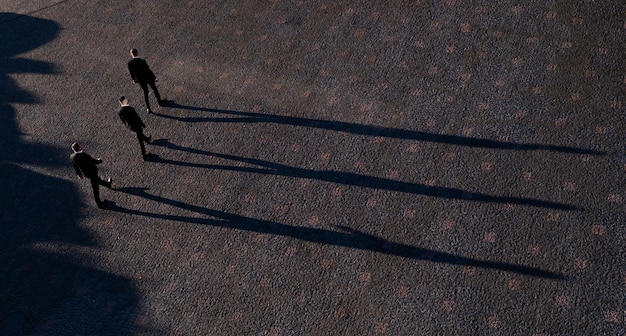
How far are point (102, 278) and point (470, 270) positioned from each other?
245 inches

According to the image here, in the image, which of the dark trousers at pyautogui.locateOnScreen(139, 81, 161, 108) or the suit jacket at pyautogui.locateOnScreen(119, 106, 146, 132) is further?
the dark trousers at pyautogui.locateOnScreen(139, 81, 161, 108)

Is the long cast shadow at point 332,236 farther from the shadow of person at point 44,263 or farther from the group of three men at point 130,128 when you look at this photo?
the shadow of person at point 44,263

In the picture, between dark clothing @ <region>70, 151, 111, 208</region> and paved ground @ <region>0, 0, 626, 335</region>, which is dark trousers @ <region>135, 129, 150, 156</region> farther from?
dark clothing @ <region>70, 151, 111, 208</region>

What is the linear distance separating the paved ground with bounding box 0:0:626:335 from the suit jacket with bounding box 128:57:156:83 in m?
0.94

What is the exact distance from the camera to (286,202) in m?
11.6

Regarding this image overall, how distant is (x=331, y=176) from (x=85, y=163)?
4.49 m

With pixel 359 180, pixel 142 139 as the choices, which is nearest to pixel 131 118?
pixel 142 139

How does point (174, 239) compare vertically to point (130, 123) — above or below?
below

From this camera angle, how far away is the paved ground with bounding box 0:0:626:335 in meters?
9.95

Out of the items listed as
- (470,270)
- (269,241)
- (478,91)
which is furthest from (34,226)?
(478,91)

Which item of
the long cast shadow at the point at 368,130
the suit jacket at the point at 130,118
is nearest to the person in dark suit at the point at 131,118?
the suit jacket at the point at 130,118

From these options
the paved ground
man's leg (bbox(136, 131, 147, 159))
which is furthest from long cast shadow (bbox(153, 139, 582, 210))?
man's leg (bbox(136, 131, 147, 159))

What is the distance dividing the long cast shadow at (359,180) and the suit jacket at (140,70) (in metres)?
1.35

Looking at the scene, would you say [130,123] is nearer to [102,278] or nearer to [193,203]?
[193,203]
